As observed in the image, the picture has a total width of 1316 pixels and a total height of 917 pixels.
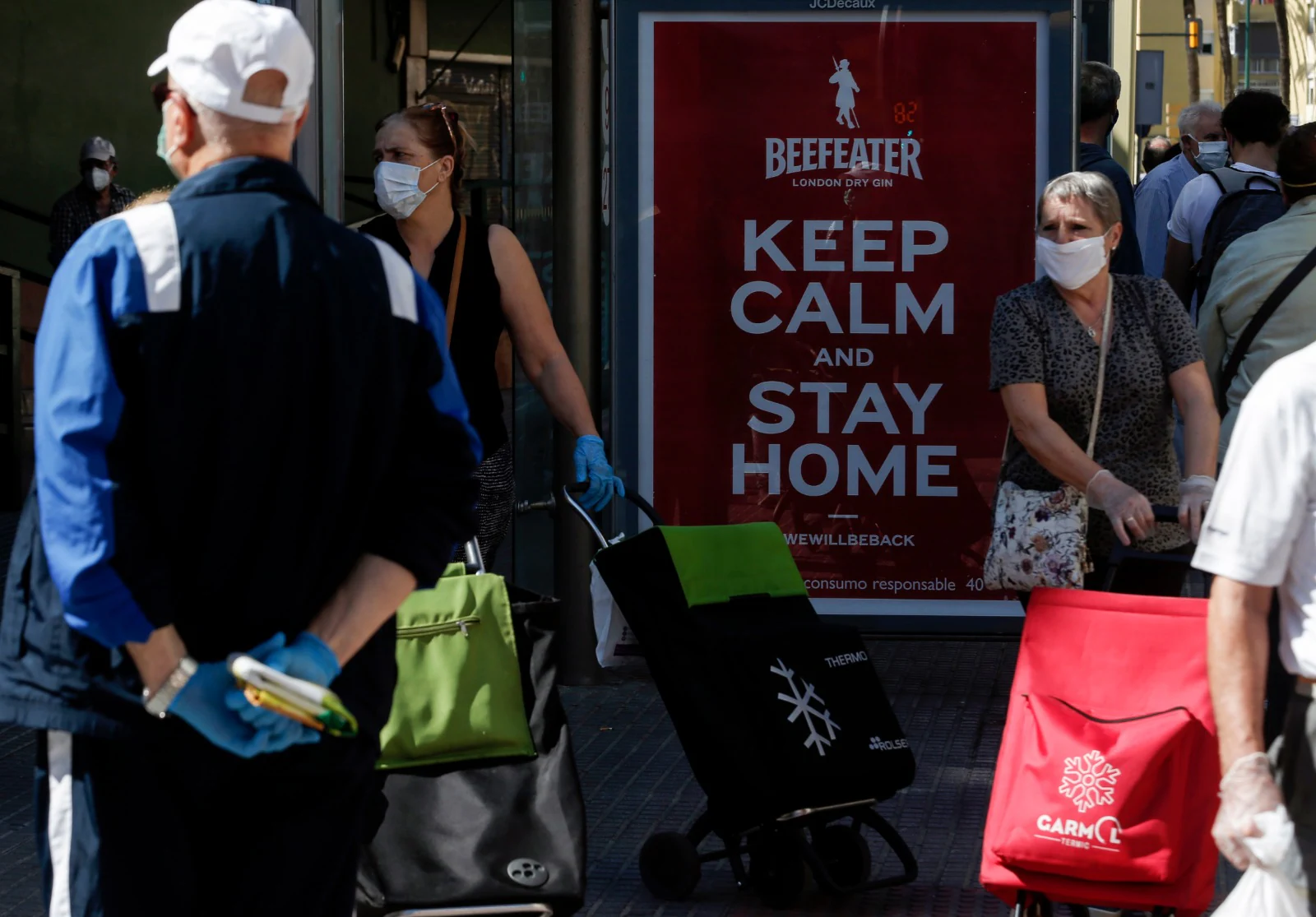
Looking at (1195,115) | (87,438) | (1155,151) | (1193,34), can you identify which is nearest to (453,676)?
(87,438)

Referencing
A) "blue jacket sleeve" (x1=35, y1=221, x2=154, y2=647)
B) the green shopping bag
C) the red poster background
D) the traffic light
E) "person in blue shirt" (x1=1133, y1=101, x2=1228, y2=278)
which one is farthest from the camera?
the traffic light

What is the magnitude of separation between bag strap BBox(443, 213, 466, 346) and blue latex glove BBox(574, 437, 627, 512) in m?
0.37

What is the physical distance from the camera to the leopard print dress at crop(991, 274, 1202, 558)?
4465 mm

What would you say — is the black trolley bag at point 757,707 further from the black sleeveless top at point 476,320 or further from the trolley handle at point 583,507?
the black sleeveless top at point 476,320

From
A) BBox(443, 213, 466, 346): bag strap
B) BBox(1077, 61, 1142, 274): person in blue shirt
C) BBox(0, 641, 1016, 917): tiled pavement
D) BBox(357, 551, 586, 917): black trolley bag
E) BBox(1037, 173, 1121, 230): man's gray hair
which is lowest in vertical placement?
BBox(0, 641, 1016, 917): tiled pavement

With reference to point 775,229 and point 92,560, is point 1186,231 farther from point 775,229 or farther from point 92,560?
point 92,560

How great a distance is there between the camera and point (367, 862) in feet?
12.8

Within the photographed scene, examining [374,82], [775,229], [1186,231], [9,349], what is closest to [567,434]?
[775,229]

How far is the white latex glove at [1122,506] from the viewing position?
4.07 metres

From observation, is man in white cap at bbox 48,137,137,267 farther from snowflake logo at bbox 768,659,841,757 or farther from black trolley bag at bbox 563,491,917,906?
snowflake logo at bbox 768,659,841,757

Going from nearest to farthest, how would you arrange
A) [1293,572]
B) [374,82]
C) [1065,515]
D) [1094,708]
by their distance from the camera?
[1293,572] < [1094,708] < [1065,515] < [374,82]

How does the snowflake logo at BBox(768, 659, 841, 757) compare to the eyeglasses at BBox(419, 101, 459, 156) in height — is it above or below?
below

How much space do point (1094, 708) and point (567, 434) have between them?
3244 millimetres

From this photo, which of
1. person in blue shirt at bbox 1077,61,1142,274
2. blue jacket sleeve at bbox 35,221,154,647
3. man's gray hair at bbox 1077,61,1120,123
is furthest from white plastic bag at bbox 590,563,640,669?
man's gray hair at bbox 1077,61,1120,123
